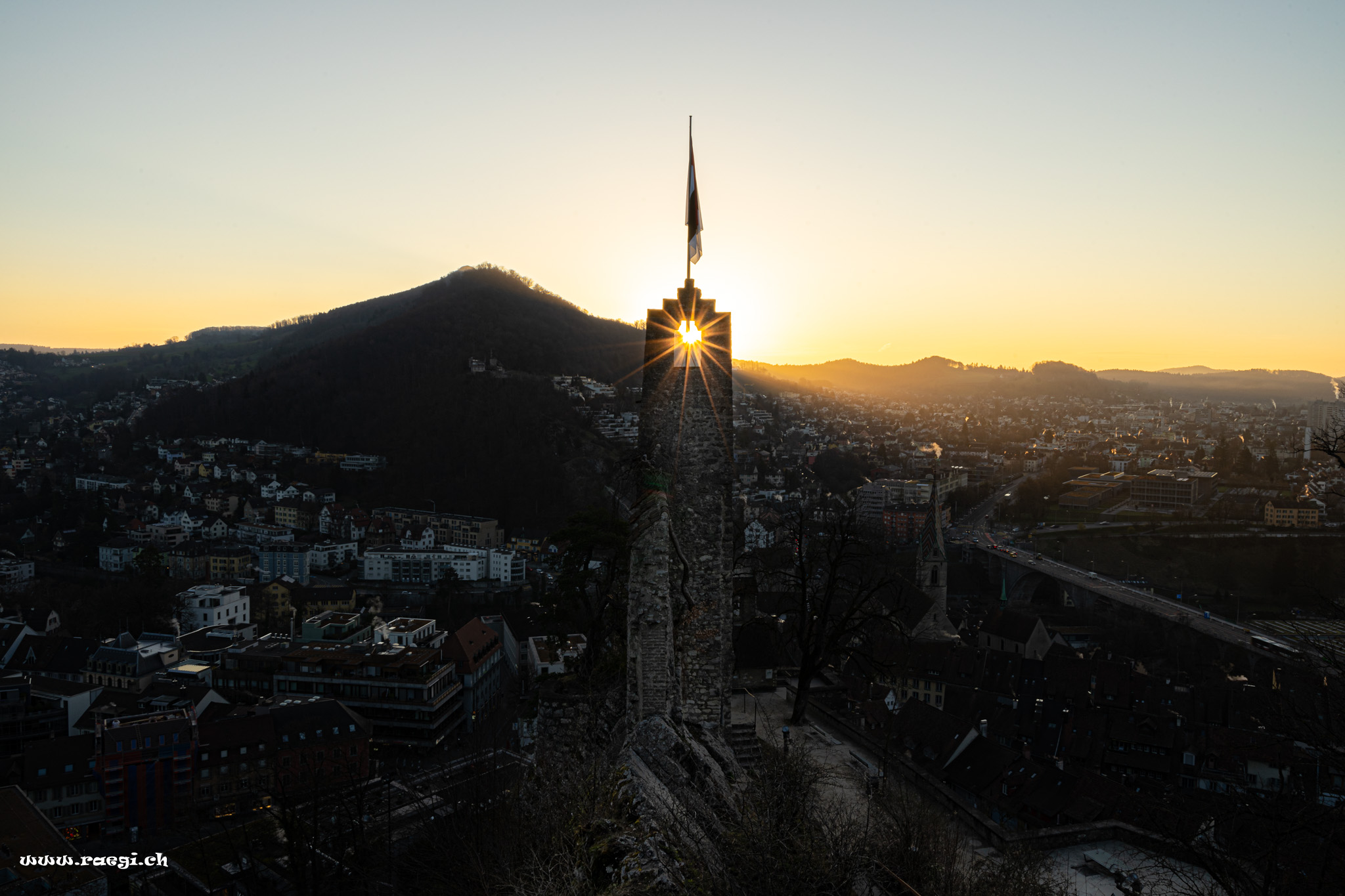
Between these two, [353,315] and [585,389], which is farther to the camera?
[353,315]

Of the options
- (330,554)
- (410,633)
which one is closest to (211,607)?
(410,633)

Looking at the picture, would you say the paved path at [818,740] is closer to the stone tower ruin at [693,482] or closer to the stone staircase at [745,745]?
the stone staircase at [745,745]

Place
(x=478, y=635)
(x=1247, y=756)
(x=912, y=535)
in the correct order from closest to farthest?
1. (x=1247, y=756)
2. (x=478, y=635)
3. (x=912, y=535)

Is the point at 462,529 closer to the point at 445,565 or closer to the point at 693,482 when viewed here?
the point at 445,565

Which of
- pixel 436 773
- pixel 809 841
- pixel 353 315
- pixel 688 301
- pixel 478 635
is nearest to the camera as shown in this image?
pixel 809 841

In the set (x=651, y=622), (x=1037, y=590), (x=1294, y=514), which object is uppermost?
(x=651, y=622)

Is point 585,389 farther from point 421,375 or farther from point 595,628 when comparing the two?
point 595,628

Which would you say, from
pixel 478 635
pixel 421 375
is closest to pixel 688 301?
pixel 478 635
